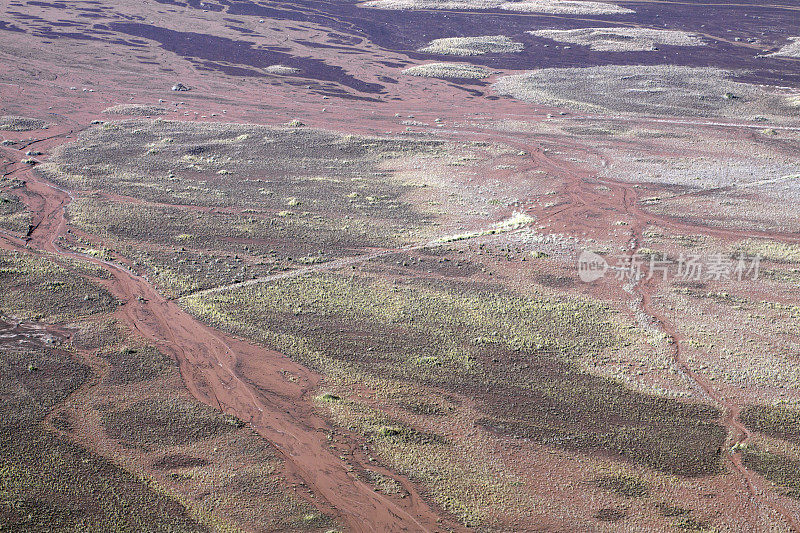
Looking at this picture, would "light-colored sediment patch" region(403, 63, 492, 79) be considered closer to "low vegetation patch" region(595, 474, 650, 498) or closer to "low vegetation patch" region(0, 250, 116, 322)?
"low vegetation patch" region(0, 250, 116, 322)

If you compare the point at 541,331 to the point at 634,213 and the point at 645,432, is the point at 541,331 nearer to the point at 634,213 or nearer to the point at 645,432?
the point at 645,432

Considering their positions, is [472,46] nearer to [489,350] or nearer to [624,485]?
[489,350]

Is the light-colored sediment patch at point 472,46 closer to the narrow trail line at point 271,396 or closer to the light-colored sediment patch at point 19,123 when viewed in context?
the light-colored sediment patch at point 19,123

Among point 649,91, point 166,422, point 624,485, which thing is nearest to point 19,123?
point 166,422

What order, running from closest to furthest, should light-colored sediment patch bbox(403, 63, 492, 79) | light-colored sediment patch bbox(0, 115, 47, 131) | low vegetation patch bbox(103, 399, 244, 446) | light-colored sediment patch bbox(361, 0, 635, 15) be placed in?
low vegetation patch bbox(103, 399, 244, 446)
light-colored sediment patch bbox(0, 115, 47, 131)
light-colored sediment patch bbox(403, 63, 492, 79)
light-colored sediment patch bbox(361, 0, 635, 15)

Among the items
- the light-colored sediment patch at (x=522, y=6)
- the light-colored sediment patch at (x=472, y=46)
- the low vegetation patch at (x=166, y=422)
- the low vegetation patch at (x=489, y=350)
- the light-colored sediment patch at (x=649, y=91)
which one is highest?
the light-colored sediment patch at (x=522, y=6)

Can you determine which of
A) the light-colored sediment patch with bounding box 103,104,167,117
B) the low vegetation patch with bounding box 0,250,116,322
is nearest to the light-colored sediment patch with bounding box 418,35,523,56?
the light-colored sediment patch with bounding box 103,104,167,117

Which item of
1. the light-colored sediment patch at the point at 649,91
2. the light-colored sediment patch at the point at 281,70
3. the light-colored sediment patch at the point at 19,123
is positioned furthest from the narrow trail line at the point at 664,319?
the light-colored sediment patch at the point at 19,123
